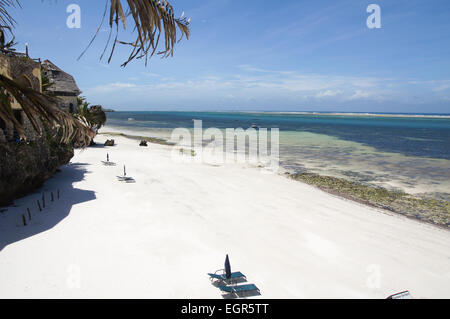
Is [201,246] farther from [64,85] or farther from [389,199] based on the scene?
[64,85]

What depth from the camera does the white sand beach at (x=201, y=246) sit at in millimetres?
6320

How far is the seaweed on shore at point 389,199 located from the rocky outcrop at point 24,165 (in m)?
14.1

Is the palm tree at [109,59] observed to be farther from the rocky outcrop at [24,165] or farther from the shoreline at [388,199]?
the shoreline at [388,199]

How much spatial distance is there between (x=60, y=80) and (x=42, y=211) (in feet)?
66.8

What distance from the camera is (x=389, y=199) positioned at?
14.8 metres

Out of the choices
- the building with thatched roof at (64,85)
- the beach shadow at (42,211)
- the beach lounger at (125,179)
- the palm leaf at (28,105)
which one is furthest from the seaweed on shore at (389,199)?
the building with thatched roof at (64,85)

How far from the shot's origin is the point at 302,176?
64.0 feet

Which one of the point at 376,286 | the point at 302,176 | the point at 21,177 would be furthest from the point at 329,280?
the point at 302,176

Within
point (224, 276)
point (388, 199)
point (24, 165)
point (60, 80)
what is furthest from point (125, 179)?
point (60, 80)

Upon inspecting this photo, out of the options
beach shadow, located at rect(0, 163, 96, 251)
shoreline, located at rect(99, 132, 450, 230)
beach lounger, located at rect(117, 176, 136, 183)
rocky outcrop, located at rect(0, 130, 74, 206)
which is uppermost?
rocky outcrop, located at rect(0, 130, 74, 206)

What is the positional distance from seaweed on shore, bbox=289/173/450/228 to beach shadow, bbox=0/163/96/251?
42.2ft

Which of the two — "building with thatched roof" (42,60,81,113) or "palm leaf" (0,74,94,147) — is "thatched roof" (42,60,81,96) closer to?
"building with thatched roof" (42,60,81,113)

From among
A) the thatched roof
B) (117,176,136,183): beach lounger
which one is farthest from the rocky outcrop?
the thatched roof

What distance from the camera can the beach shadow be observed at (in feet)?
26.7
